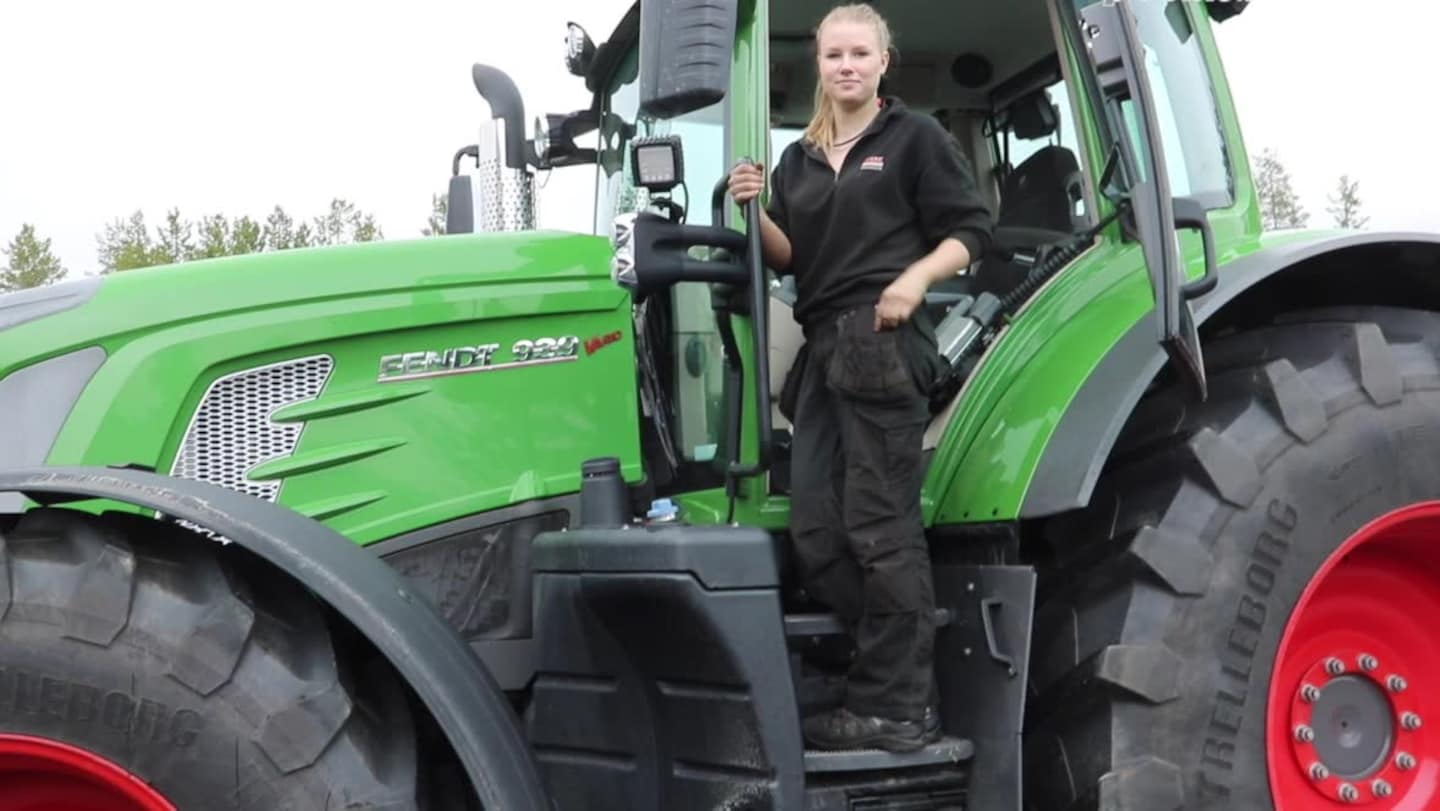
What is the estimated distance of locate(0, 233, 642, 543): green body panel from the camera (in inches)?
119

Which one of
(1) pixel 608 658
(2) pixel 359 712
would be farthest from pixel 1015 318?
(2) pixel 359 712

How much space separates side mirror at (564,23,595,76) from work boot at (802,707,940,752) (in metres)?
1.91

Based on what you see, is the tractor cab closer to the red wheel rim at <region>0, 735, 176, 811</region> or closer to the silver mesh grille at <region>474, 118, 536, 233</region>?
the silver mesh grille at <region>474, 118, 536, 233</region>

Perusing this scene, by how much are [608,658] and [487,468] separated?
1.68 feet

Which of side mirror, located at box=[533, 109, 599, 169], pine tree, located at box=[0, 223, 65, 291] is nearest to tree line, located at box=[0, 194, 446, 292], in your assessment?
pine tree, located at box=[0, 223, 65, 291]

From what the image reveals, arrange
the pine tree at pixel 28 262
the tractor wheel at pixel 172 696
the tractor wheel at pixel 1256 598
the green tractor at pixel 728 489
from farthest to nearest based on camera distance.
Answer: the pine tree at pixel 28 262, the tractor wheel at pixel 1256 598, the green tractor at pixel 728 489, the tractor wheel at pixel 172 696

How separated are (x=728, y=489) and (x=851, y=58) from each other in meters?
0.94

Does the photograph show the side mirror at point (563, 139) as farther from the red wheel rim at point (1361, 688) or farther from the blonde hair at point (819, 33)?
the red wheel rim at point (1361, 688)

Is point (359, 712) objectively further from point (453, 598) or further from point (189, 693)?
point (453, 598)

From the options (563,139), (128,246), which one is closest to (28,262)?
(128,246)

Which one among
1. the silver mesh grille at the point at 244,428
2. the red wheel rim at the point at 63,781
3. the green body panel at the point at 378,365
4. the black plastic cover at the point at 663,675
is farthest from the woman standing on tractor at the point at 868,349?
the red wheel rim at the point at 63,781

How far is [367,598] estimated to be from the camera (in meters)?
2.50

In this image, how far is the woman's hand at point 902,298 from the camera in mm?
2939

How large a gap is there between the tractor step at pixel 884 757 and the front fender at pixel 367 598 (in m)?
0.60
